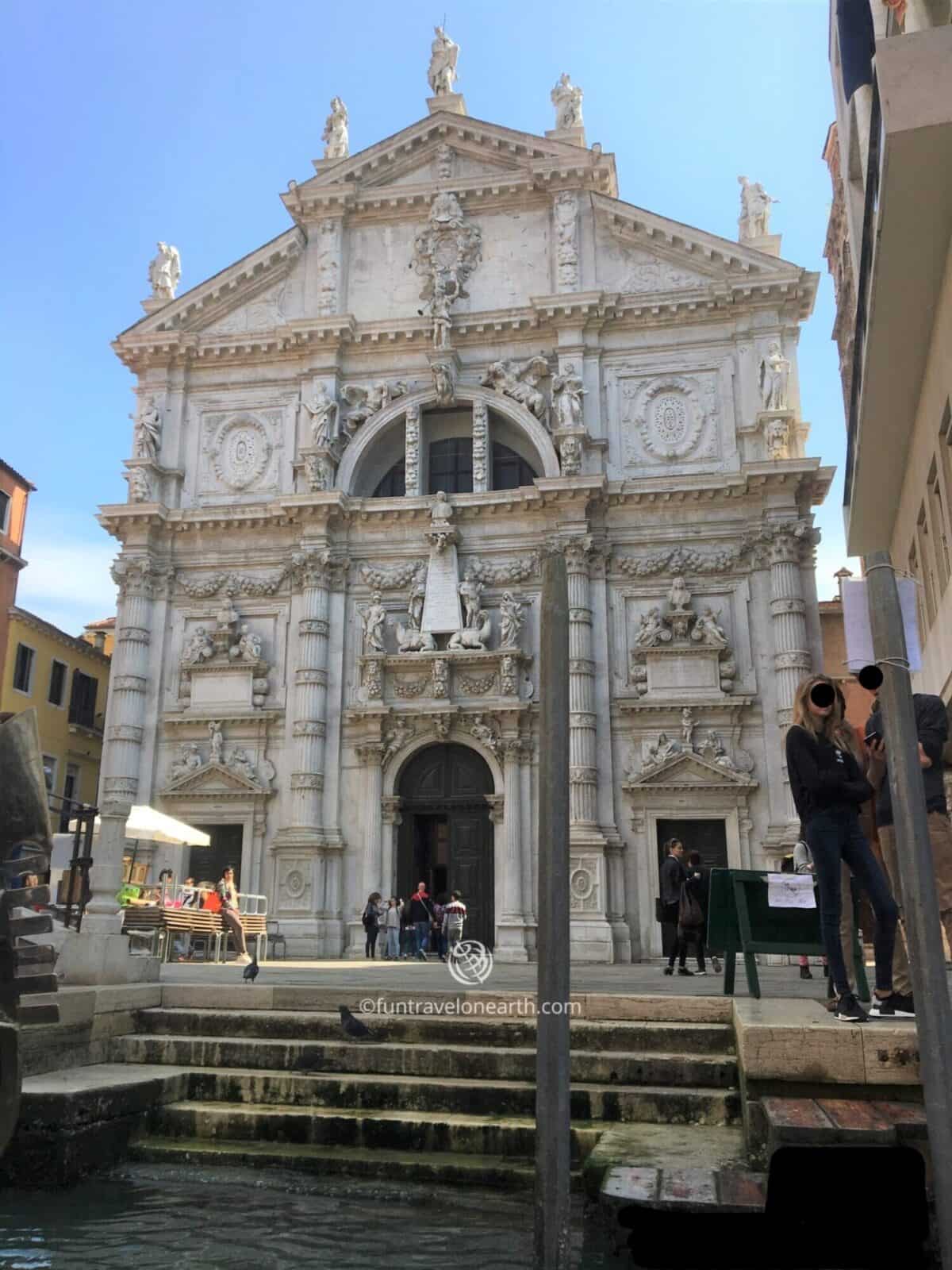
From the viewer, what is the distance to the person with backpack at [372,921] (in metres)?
21.3

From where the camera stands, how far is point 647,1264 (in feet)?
15.7

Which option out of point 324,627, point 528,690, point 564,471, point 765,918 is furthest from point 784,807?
point 765,918

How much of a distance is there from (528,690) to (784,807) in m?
5.98

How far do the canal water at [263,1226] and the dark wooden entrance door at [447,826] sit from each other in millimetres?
16672

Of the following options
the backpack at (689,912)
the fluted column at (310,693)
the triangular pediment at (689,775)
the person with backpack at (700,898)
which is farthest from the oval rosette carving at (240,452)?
the backpack at (689,912)

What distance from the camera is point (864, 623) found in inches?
185

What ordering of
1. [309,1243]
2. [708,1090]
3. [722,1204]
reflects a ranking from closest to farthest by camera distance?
[722,1204]
[309,1243]
[708,1090]

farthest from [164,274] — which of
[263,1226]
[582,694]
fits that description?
[263,1226]

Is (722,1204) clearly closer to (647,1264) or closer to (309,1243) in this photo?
(647,1264)

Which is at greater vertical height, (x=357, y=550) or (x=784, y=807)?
(x=357, y=550)

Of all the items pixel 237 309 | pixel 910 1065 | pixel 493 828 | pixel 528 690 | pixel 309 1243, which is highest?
pixel 237 309

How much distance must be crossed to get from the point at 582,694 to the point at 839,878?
1613 centimetres

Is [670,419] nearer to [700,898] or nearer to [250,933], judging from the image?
[700,898]

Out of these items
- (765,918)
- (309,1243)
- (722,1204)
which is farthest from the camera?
(765,918)
